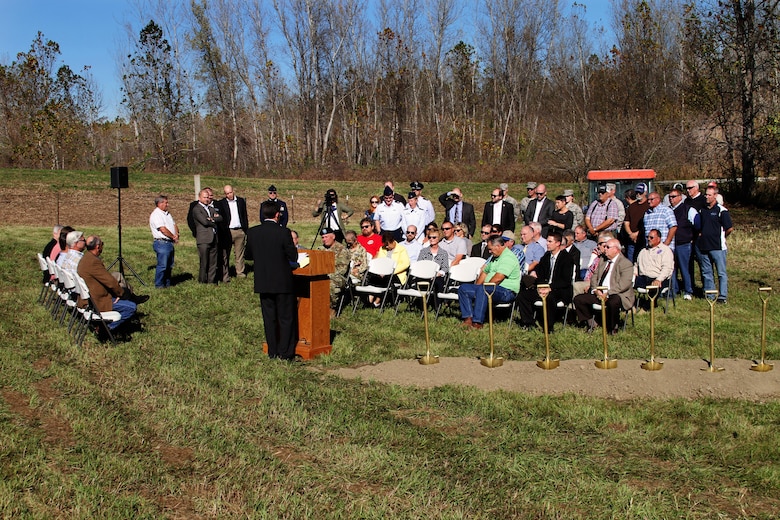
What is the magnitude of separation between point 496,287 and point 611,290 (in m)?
1.50

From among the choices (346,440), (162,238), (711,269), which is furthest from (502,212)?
(346,440)

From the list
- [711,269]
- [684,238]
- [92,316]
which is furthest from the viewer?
[684,238]

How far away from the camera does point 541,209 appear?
1359 centimetres

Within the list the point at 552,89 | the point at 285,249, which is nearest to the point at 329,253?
the point at 285,249

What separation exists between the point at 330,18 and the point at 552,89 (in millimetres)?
15053

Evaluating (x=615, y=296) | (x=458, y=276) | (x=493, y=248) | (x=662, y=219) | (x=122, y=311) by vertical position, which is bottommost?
(x=122, y=311)

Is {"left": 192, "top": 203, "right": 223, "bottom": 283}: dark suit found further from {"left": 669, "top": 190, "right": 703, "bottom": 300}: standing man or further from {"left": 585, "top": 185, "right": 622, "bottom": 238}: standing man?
{"left": 669, "top": 190, "right": 703, "bottom": 300}: standing man

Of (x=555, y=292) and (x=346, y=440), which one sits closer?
(x=346, y=440)

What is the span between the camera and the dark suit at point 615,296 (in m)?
9.81

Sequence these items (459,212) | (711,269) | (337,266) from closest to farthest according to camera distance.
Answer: (337,266) → (711,269) → (459,212)

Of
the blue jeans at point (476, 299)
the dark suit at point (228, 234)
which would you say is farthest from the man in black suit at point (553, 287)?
the dark suit at point (228, 234)

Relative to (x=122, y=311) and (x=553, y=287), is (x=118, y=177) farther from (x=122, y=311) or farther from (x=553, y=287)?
(x=553, y=287)

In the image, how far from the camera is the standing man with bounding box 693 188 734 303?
40.0ft

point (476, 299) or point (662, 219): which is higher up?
point (662, 219)
